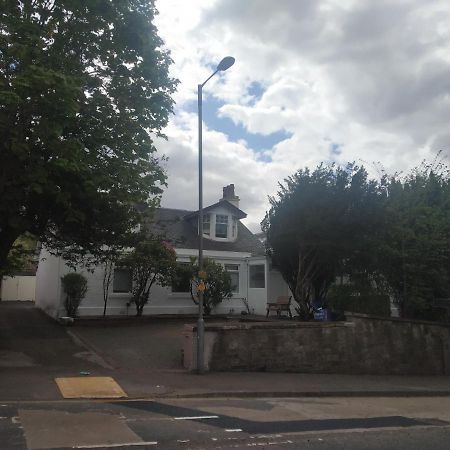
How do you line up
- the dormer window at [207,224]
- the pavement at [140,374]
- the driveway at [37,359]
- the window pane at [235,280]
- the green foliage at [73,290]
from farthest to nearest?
the dormer window at [207,224], the window pane at [235,280], the green foliage at [73,290], the pavement at [140,374], the driveway at [37,359]

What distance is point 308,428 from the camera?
8.46m

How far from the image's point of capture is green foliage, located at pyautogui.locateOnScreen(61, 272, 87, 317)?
73.5ft

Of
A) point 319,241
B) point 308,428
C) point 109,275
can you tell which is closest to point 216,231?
point 109,275

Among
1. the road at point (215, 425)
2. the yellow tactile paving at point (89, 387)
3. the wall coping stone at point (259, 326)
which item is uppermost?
the wall coping stone at point (259, 326)

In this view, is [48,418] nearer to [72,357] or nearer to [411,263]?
[72,357]

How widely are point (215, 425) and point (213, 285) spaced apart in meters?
17.0

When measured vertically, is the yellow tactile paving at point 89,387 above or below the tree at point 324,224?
below

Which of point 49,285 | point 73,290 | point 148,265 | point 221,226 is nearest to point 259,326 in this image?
point 148,265

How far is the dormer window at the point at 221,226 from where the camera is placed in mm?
29172

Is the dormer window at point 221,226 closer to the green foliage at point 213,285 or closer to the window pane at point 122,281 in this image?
the green foliage at point 213,285

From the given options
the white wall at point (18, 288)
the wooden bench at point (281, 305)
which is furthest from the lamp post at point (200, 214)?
the white wall at point (18, 288)

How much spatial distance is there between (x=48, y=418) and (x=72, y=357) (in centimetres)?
700

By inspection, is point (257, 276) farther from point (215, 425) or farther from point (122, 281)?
point (215, 425)

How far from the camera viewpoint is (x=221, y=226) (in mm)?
29328
